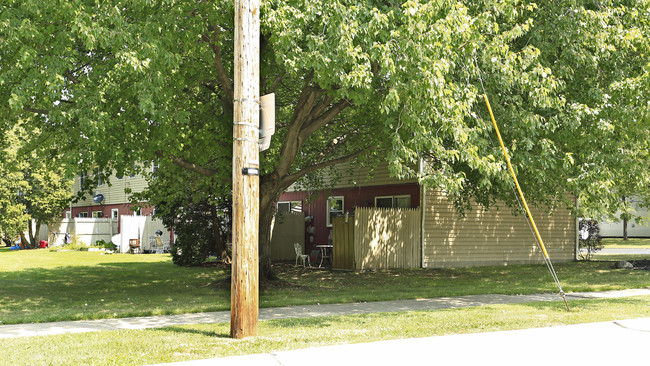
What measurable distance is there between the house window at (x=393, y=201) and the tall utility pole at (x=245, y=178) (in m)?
14.8

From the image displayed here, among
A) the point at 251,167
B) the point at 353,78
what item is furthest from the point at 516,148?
the point at 251,167

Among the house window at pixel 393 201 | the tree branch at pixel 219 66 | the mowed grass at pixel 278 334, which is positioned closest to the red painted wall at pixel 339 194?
the house window at pixel 393 201

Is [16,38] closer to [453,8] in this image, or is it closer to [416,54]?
[416,54]

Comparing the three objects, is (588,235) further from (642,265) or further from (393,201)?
(393,201)

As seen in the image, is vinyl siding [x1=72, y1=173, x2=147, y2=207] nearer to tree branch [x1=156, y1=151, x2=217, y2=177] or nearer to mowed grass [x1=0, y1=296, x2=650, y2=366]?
tree branch [x1=156, y1=151, x2=217, y2=177]

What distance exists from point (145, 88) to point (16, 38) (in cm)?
206

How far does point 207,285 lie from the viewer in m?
16.3

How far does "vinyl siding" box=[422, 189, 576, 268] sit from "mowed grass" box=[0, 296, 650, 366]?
1073 cm

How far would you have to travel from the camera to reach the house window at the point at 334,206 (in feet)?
84.0

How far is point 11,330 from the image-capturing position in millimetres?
9320

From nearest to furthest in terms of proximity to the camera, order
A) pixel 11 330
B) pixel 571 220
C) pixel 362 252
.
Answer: pixel 11 330 < pixel 362 252 < pixel 571 220

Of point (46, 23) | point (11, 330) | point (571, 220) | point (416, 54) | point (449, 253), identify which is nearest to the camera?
point (11, 330)

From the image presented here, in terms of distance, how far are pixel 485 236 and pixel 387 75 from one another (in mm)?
13874

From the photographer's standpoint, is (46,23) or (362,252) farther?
(362,252)
